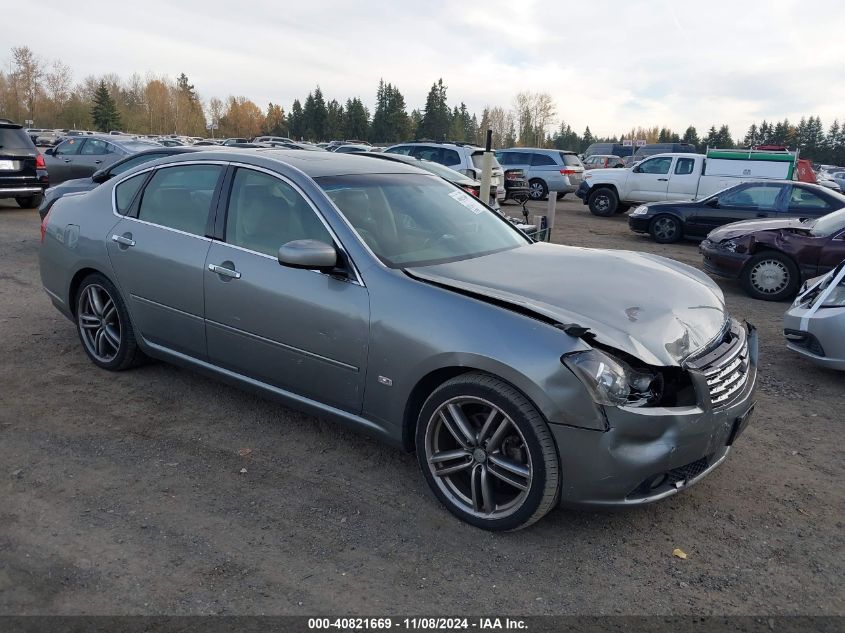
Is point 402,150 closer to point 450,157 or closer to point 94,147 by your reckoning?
point 450,157

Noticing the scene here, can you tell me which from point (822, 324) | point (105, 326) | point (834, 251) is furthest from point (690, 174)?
point (105, 326)

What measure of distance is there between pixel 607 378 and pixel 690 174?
1686 centimetres

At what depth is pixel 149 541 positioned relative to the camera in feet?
9.93

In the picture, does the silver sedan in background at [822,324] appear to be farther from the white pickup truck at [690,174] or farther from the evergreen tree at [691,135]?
the evergreen tree at [691,135]

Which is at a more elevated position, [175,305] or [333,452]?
[175,305]

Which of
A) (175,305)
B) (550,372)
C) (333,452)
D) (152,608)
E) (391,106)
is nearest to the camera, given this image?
(152,608)

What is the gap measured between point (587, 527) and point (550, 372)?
0.92m

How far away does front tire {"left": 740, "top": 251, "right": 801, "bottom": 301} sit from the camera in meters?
8.56

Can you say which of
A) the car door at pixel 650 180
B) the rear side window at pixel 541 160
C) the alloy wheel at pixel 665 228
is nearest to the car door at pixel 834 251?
the alloy wheel at pixel 665 228

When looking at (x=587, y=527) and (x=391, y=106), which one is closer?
(x=587, y=527)

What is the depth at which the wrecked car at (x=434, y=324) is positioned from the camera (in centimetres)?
290

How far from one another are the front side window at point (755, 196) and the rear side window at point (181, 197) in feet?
36.1

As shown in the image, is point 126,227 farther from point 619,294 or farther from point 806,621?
point 806,621

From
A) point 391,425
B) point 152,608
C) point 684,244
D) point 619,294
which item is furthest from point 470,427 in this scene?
point 684,244
